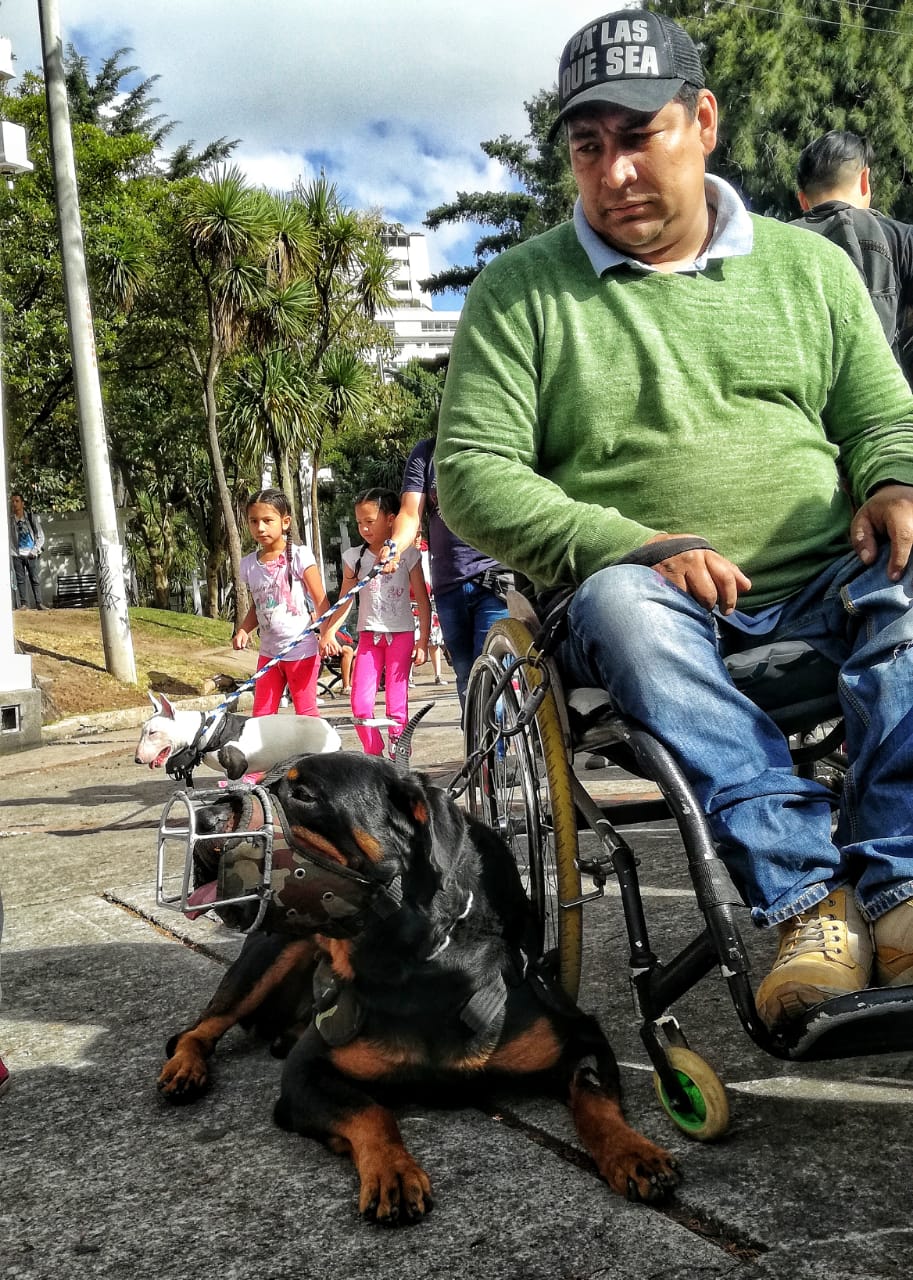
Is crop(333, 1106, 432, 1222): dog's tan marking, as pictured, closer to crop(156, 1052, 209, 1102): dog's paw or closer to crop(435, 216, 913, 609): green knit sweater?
crop(156, 1052, 209, 1102): dog's paw

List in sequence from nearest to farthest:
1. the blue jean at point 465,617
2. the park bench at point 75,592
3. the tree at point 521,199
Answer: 1. the blue jean at point 465,617
2. the park bench at point 75,592
3. the tree at point 521,199

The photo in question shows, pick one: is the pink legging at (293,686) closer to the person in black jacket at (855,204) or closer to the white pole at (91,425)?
the person in black jacket at (855,204)

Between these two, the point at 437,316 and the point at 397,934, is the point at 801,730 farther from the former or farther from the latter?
the point at 437,316

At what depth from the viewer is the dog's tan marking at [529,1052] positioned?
2184 millimetres

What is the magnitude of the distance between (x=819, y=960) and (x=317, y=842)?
882mm

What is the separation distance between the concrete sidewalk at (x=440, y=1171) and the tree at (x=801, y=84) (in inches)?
959

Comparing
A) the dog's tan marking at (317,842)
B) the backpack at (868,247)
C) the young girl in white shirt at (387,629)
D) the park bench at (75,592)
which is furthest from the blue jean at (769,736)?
the park bench at (75,592)

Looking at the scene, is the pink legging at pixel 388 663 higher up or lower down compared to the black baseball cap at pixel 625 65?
lower down

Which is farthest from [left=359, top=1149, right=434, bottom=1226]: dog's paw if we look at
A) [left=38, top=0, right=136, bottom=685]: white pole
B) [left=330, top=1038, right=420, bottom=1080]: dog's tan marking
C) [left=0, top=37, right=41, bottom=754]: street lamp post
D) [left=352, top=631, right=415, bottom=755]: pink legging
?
[left=38, top=0, right=136, bottom=685]: white pole

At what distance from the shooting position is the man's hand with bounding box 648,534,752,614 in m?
2.12

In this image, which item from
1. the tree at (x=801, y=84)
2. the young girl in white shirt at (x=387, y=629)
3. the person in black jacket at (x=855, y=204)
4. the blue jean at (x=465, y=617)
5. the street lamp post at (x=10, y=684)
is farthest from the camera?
the tree at (x=801, y=84)

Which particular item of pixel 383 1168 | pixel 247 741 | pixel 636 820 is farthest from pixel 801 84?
pixel 383 1168

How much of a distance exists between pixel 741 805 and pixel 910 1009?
408 millimetres

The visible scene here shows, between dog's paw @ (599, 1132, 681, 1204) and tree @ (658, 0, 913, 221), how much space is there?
24925mm
